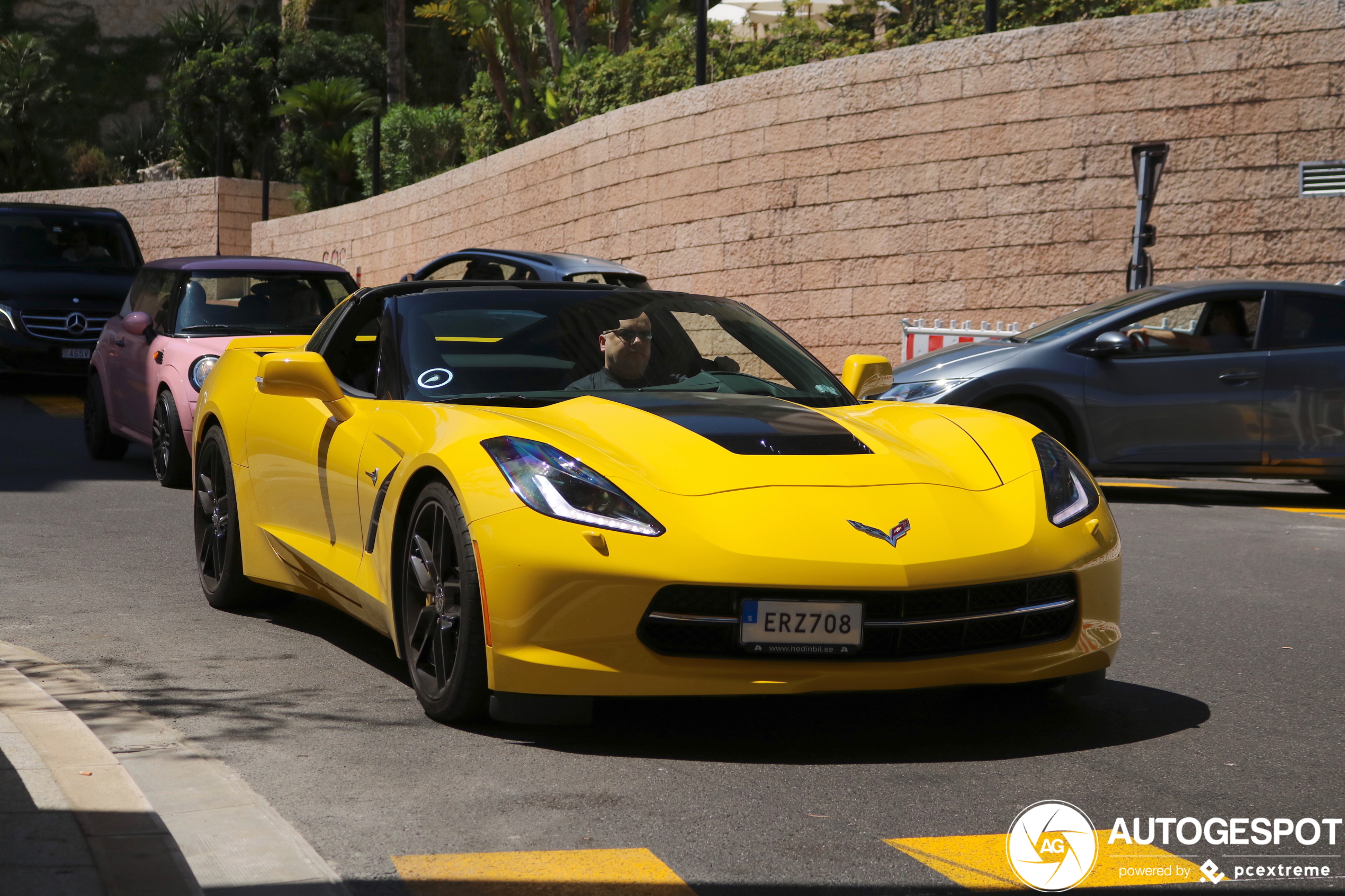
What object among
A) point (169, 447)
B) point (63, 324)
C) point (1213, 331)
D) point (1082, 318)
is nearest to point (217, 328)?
point (169, 447)

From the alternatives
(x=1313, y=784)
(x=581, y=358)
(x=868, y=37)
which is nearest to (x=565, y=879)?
(x=1313, y=784)

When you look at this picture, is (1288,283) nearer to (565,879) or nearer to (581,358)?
(581,358)

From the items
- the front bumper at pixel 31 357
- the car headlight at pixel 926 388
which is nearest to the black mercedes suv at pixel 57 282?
the front bumper at pixel 31 357

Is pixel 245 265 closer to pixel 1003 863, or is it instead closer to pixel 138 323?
pixel 138 323

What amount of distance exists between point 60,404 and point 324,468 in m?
12.7

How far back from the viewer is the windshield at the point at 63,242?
17.9 m

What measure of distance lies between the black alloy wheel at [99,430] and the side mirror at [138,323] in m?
0.94

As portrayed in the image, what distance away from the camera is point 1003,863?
3363mm

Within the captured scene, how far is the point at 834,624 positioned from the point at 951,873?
3.00ft

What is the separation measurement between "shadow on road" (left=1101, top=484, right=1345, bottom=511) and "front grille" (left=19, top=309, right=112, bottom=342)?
10.5m

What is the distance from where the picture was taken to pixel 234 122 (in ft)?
160

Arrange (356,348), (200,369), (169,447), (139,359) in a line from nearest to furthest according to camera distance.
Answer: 1. (356,348)
2. (200,369)
3. (169,447)
4. (139,359)

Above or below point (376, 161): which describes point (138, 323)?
below

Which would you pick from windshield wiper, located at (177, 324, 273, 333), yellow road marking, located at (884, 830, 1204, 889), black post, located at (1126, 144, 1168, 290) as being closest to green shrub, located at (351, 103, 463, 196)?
black post, located at (1126, 144, 1168, 290)
